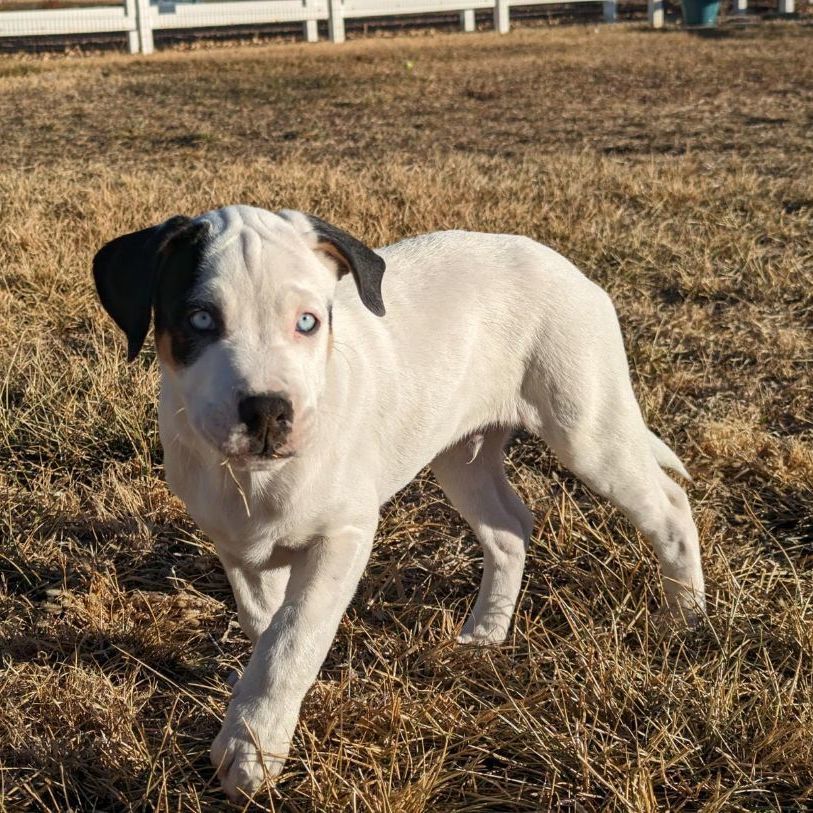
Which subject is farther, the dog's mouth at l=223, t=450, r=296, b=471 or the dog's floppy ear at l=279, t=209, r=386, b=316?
the dog's floppy ear at l=279, t=209, r=386, b=316

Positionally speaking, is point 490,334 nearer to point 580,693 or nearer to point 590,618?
point 590,618

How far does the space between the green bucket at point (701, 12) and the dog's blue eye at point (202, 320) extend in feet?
71.7

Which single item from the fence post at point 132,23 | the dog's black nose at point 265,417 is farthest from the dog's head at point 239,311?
the fence post at point 132,23

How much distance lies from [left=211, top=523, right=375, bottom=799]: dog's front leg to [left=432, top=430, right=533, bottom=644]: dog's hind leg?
2.29 feet

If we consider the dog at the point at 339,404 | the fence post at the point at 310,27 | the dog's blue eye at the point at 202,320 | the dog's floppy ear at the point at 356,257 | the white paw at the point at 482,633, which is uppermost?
the fence post at the point at 310,27

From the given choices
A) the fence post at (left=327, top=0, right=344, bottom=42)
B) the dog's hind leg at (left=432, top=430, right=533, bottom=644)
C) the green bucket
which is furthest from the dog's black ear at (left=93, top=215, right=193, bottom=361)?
the green bucket

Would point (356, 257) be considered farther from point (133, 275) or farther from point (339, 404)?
point (133, 275)

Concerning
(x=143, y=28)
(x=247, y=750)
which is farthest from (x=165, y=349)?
(x=143, y=28)

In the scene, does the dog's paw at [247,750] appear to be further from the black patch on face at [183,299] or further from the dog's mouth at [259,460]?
the black patch on face at [183,299]

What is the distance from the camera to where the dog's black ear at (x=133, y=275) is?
242cm

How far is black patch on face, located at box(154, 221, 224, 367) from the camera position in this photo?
2342 mm

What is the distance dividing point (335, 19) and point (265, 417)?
21034 mm

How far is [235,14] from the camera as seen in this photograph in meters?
21.7

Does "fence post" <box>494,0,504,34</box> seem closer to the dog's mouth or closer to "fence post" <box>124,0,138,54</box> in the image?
"fence post" <box>124,0,138,54</box>
